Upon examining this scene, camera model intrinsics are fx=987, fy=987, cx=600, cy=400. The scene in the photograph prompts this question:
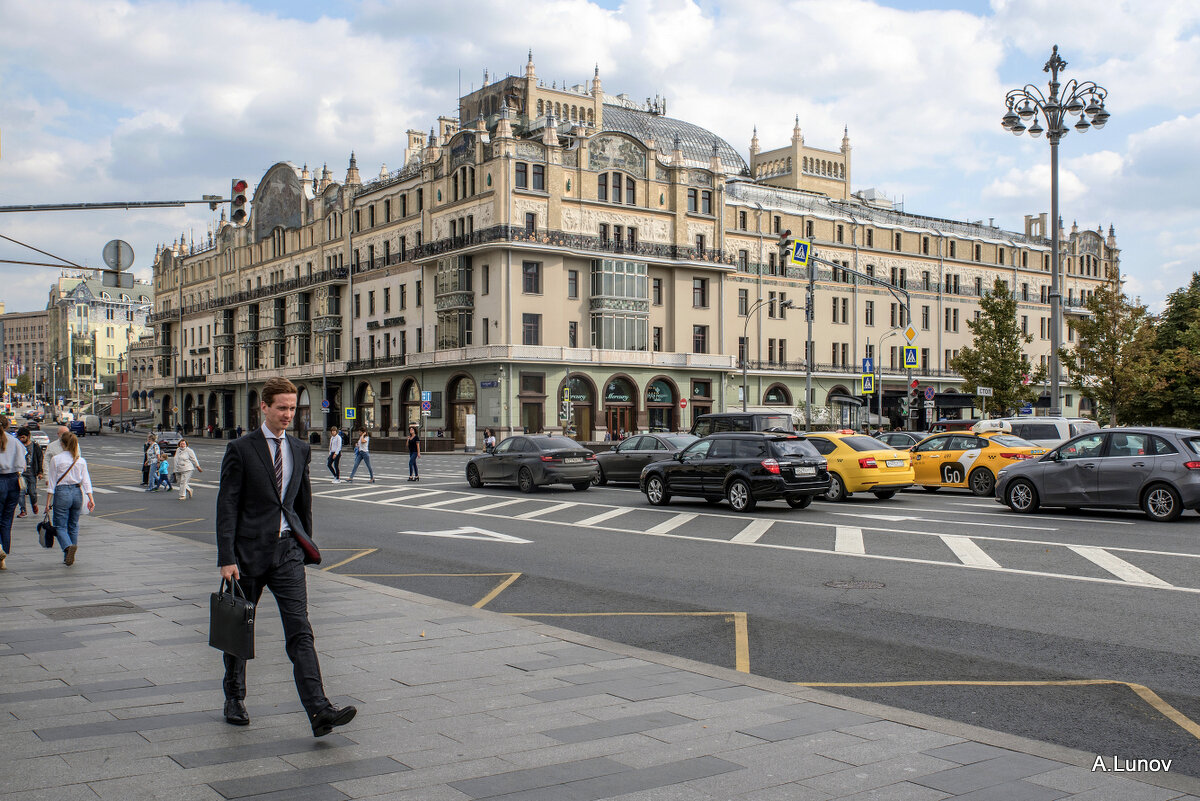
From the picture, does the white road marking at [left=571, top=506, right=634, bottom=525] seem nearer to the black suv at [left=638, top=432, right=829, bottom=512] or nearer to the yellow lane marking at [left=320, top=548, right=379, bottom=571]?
the black suv at [left=638, top=432, right=829, bottom=512]

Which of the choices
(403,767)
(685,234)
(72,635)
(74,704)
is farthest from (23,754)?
(685,234)

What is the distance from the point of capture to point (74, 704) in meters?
6.24

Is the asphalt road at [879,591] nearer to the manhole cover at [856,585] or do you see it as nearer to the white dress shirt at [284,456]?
the manhole cover at [856,585]

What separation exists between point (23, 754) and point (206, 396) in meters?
103

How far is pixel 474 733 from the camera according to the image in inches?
223

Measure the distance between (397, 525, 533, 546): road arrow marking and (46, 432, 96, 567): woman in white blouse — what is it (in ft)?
17.6

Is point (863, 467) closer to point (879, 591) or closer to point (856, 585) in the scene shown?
point (856, 585)

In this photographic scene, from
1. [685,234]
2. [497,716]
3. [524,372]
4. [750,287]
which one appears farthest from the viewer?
[750,287]

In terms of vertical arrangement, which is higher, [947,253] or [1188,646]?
[947,253]

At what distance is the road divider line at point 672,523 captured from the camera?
16964 mm

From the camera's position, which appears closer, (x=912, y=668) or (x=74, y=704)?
(x=74, y=704)

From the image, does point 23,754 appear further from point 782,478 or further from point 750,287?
point 750,287

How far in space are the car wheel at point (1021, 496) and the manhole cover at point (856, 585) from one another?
29.4ft

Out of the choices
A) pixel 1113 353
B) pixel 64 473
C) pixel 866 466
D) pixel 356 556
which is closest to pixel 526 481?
pixel 866 466
